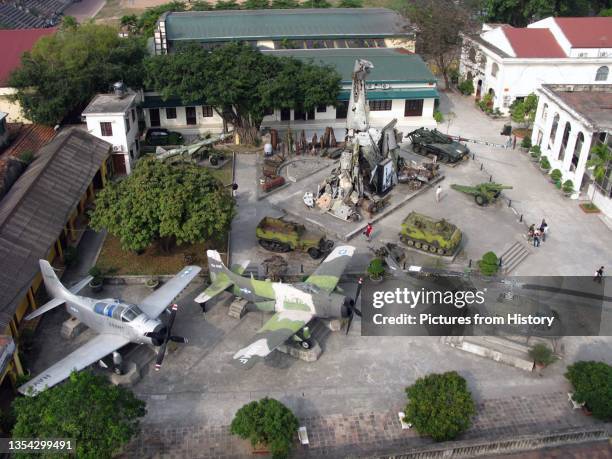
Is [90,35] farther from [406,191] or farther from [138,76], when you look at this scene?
[406,191]

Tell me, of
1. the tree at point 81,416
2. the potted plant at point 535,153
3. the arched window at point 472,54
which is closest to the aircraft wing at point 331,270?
the tree at point 81,416

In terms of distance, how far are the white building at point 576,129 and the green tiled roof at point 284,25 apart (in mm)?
22748

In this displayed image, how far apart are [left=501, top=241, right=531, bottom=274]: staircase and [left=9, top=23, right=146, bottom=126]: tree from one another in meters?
37.8

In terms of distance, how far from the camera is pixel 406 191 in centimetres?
4925

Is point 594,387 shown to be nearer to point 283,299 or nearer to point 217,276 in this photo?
point 283,299

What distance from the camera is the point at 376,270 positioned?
3791cm

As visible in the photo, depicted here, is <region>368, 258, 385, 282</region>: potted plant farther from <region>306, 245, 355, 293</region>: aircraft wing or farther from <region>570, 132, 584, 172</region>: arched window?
<region>570, 132, 584, 172</region>: arched window

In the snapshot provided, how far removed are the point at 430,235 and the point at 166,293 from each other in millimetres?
18069

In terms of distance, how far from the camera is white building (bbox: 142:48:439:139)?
61.2 metres

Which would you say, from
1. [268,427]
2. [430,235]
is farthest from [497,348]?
[268,427]

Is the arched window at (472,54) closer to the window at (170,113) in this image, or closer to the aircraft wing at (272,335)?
the window at (170,113)

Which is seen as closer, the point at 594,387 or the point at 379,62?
the point at 594,387

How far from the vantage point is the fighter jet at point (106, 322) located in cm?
2900

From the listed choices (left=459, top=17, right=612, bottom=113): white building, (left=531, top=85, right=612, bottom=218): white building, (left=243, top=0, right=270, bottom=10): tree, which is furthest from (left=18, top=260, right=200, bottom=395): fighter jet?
(left=243, top=0, right=270, bottom=10): tree
